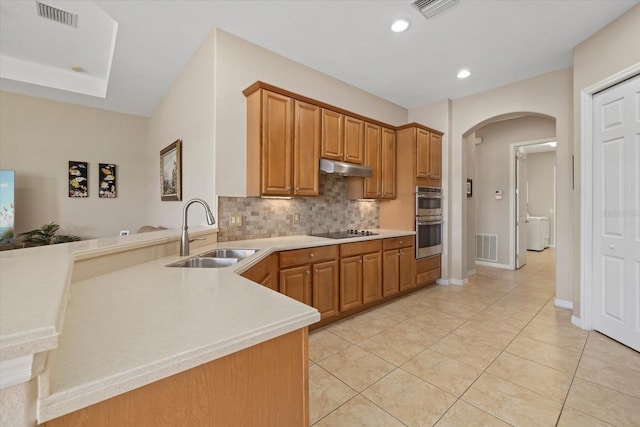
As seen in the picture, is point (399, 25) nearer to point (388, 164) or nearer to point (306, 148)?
point (306, 148)

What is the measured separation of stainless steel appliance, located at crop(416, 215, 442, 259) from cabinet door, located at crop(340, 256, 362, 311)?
1.20 m

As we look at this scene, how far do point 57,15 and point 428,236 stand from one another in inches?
186

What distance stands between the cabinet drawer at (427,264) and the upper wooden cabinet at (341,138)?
64.3 inches

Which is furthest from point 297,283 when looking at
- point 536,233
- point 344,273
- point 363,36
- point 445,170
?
point 536,233

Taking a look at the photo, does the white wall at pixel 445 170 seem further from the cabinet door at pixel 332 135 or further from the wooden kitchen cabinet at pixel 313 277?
the wooden kitchen cabinet at pixel 313 277

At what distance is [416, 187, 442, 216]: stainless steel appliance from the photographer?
3.89m

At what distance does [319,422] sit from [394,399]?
0.50 meters

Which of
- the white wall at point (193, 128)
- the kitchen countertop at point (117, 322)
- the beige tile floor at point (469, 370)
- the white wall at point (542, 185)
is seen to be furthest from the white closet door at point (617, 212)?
the white wall at point (542, 185)

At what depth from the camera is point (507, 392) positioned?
1.80m

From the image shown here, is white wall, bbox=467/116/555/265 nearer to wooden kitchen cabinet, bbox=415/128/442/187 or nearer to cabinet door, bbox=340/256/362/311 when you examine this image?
wooden kitchen cabinet, bbox=415/128/442/187

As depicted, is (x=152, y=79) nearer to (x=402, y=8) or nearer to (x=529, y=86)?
(x=402, y=8)

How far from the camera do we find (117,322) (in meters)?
0.82

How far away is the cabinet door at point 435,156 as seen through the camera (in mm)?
4117

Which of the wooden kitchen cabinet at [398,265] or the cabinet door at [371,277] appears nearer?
the cabinet door at [371,277]
